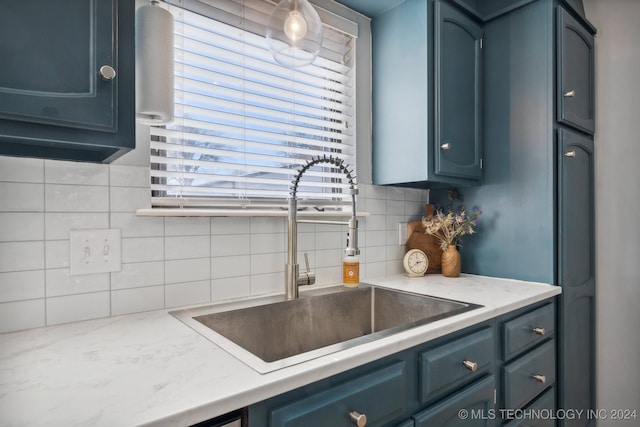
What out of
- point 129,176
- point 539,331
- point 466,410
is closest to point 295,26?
point 129,176

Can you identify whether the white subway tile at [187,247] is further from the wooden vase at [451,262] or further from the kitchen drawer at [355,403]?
the wooden vase at [451,262]

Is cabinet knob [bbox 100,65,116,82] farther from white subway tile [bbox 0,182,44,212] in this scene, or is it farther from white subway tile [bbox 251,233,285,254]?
white subway tile [bbox 251,233,285,254]

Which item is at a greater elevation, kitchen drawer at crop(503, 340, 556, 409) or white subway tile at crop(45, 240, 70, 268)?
white subway tile at crop(45, 240, 70, 268)

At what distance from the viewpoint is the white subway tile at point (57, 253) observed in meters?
1.05

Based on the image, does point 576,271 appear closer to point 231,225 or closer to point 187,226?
point 231,225

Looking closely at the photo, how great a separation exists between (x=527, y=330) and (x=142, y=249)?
1.45 meters

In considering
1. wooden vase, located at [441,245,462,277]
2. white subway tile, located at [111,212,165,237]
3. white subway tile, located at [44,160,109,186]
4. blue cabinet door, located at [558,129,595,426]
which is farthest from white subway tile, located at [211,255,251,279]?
blue cabinet door, located at [558,129,595,426]

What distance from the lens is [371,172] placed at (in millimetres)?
1907

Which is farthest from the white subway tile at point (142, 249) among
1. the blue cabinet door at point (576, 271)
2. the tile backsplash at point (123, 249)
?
the blue cabinet door at point (576, 271)

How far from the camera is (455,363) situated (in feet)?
3.74

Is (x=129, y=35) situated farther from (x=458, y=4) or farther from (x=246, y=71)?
(x=458, y=4)

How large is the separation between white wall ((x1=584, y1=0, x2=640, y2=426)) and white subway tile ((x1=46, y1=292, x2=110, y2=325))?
237 centimetres

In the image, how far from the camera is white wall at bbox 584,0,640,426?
1991mm

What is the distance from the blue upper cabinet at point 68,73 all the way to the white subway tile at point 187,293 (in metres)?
0.58
